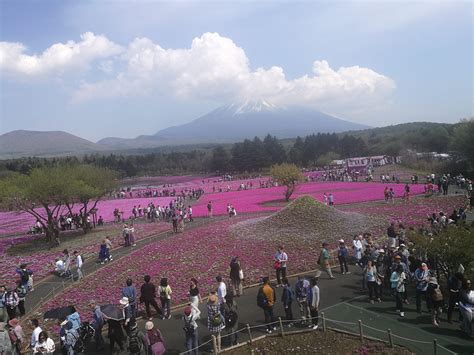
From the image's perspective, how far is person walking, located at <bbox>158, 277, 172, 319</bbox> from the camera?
13712mm

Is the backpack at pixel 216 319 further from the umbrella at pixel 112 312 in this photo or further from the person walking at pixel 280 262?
the person walking at pixel 280 262

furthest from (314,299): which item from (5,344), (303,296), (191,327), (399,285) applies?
(5,344)

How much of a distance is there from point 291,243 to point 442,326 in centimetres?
1130

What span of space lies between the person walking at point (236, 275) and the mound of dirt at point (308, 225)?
806cm

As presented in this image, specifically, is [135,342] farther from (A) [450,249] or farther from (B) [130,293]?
(A) [450,249]

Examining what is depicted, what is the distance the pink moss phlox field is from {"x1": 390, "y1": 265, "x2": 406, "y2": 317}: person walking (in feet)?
60.4

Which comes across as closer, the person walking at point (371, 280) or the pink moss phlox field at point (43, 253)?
the person walking at point (371, 280)

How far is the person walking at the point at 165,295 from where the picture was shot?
1371 centimetres

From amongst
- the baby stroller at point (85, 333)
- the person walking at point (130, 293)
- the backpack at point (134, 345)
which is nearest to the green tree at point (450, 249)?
the backpack at point (134, 345)

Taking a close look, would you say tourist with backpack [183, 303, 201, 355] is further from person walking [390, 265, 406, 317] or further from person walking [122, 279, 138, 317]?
person walking [390, 265, 406, 317]

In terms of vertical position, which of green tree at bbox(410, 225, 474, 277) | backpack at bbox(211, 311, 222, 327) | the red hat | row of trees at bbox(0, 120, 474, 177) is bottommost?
backpack at bbox(211, 311, 222, 327)

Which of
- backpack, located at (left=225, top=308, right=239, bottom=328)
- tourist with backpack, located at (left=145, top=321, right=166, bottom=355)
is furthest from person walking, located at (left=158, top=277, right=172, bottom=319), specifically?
tourist with backpack, located at (left=145, top=321, right=166, bottom=355)

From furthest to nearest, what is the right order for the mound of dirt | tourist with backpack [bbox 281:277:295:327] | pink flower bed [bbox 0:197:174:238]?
pink flower bed [bbox 0:197:174:238], the mound of dirt, tourist with backpack [bbox 281:277:295:327]

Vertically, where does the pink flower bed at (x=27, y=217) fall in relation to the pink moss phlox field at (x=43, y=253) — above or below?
above
